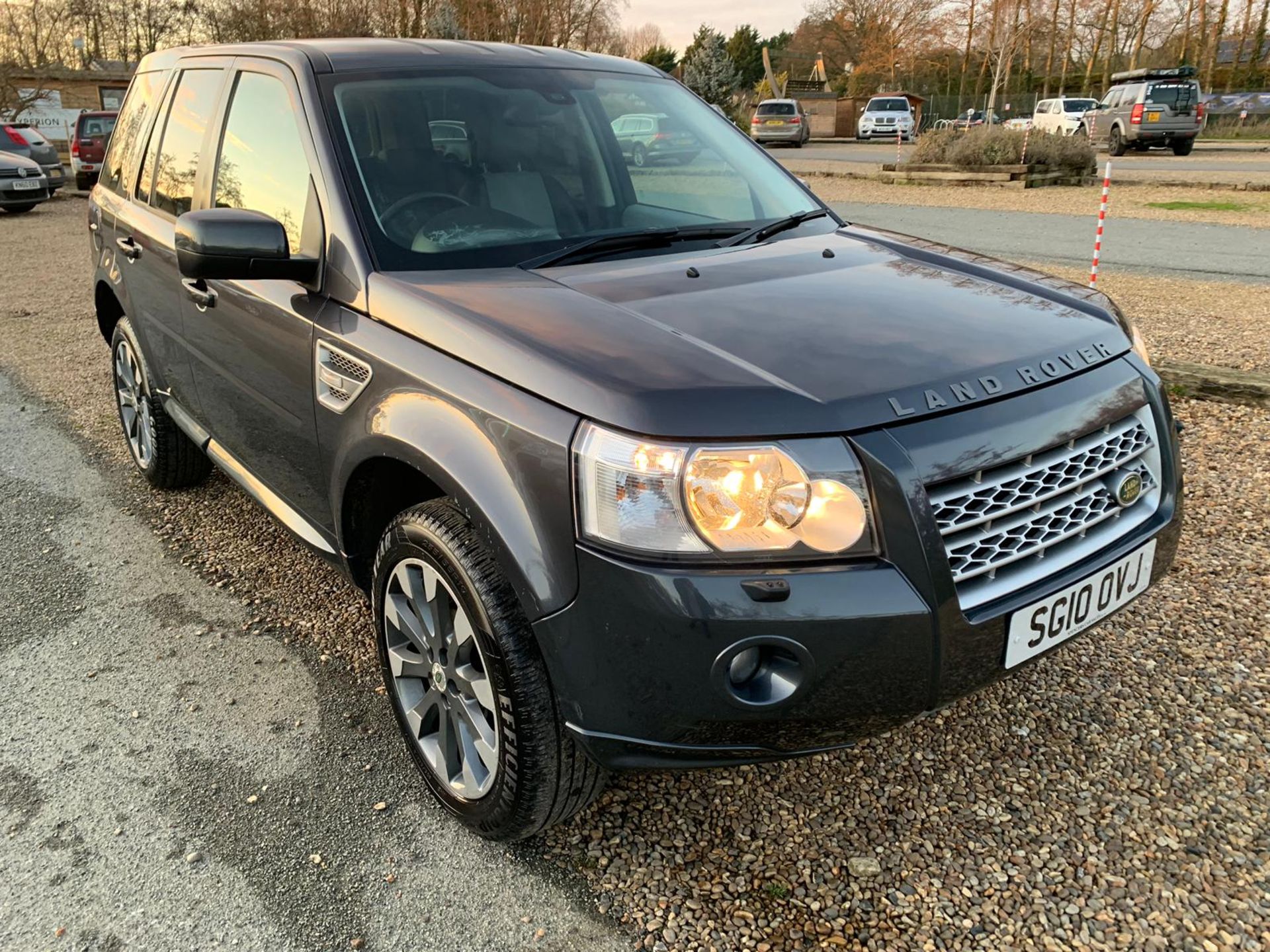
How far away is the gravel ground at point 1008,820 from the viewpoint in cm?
213

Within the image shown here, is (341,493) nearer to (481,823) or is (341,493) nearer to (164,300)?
(481,823)

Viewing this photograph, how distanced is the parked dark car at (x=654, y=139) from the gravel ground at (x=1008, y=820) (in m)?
1.88

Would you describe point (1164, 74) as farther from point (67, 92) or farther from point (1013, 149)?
point (67, 92)

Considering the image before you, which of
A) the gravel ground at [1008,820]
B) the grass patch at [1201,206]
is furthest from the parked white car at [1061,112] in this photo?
the gravel ground at [1008,820]

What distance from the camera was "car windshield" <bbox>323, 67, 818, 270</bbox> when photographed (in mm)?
2688

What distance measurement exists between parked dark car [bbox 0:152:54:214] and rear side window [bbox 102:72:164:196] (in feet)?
53.4

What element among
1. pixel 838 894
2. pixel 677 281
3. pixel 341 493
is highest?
pixel 677 281

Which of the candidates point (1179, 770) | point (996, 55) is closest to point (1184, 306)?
point (1179, 770)

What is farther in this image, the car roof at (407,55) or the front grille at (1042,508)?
the car roof at (407,55)

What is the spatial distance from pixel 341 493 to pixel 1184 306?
25.9ft

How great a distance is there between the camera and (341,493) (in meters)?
2.60

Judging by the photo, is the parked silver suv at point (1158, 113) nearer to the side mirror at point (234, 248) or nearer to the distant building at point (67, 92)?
the side mirror at point (234, 248)

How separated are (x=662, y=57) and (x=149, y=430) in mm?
61597

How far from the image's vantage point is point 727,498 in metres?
1.85
